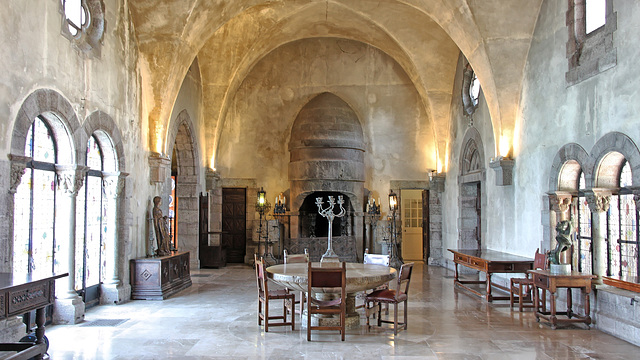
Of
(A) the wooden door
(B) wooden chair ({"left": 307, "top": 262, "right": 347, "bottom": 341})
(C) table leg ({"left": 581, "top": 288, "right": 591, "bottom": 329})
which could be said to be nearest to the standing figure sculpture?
(B) wooden chair ({"left": 307, "top": 262, "right": 347, "bottom": 341})

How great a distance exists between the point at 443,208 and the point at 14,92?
10.9 metres

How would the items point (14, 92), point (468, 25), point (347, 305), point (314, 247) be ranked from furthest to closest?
point (314, 247)
point (468, 25)
point (347, 305)
point (14, 92)

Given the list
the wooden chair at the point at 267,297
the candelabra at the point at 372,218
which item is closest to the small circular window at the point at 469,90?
the candelabra at the point at 372,218

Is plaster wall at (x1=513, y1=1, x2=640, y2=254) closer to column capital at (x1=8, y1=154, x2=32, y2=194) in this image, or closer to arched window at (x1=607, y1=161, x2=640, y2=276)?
arched window at (x1=607, y1=161, x2=640, y2=276)

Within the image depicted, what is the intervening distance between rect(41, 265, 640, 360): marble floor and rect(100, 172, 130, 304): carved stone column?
29cm

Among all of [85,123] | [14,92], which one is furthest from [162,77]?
[14,92]

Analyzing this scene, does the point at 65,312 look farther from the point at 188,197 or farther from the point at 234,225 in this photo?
the point at 234,225

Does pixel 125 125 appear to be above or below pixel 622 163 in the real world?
above

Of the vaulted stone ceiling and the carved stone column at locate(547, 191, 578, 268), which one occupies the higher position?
the vaulted stone ceiling

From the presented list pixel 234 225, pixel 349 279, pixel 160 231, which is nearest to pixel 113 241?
pixel 160 231

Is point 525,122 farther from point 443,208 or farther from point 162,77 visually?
point 162,77

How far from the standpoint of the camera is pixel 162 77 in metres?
9.23

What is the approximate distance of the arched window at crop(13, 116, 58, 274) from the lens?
609 centimetres

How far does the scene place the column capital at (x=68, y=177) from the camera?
267 inches
